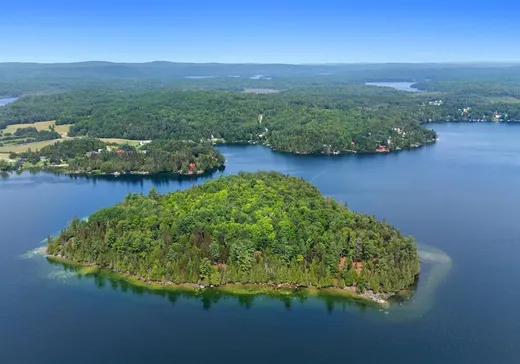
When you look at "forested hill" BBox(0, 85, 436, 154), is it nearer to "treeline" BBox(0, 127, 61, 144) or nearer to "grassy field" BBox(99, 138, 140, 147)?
"grassy field" BBox(99, 138, 140, 147)

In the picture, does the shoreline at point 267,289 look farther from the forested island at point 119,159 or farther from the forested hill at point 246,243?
the forested island at point 119,159

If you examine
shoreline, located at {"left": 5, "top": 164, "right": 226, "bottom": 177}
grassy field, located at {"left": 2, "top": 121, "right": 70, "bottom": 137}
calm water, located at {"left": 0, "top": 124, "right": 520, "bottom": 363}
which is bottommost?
calm water, located at {"left": 0, "top": 124, "right": 520, "bottom": 363}

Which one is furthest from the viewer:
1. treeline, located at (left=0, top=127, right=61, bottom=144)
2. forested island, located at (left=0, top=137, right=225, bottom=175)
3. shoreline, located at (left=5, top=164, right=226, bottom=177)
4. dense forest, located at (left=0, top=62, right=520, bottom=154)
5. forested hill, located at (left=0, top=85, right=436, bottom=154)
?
treeline, located at (left=0, top=127, right=61, bottom=144)

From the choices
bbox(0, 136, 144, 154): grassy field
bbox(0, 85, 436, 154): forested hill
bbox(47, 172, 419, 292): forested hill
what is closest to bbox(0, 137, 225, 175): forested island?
bbox(0, 136, 144, 154): grassy field

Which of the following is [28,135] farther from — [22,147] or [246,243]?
[246,243]

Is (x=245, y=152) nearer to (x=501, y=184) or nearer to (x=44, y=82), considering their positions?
(x=501, y=184)

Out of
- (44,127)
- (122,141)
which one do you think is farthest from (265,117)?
(44,127)
